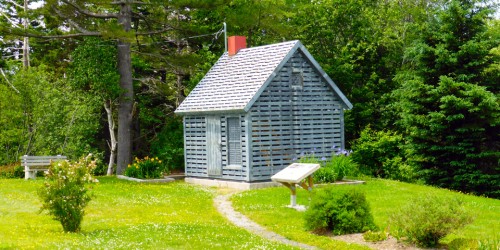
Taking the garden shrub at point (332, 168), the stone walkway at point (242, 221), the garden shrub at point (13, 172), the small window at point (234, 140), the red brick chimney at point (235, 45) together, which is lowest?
the stone walkway at point (242, 221)

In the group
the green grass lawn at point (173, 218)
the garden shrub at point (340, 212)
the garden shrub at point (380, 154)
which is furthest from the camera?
the garden shrub at point (380, 154)

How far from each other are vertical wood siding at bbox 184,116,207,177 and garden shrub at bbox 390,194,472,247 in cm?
1440

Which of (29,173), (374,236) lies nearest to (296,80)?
(29,173)

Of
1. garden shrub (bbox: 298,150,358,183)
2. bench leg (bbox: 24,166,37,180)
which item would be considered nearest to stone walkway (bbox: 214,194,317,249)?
garden shrub (bbox: 298,150,358,183)

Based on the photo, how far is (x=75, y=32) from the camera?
3156 centimetres

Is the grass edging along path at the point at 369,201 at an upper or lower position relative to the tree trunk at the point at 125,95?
lower

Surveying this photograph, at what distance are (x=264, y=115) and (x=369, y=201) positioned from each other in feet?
21.4

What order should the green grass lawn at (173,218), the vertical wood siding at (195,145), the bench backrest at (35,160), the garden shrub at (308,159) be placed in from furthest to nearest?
the bench backrest at (35,160)
the vertical wood siding at (195,145)
the garden shrub at (308,159)
the green grass lawn at (173,218)

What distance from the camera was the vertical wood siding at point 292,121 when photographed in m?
24.4

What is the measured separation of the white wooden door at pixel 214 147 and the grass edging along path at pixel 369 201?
11.2 feet

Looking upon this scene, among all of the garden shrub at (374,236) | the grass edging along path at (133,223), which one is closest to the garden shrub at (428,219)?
the garden shrub at (374,236)

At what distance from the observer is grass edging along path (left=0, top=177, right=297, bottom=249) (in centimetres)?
1318

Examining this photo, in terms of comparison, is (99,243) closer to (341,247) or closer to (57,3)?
(341,247)

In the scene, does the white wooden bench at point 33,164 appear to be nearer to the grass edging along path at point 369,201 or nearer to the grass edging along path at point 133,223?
the grass edging along path at point 133,223
